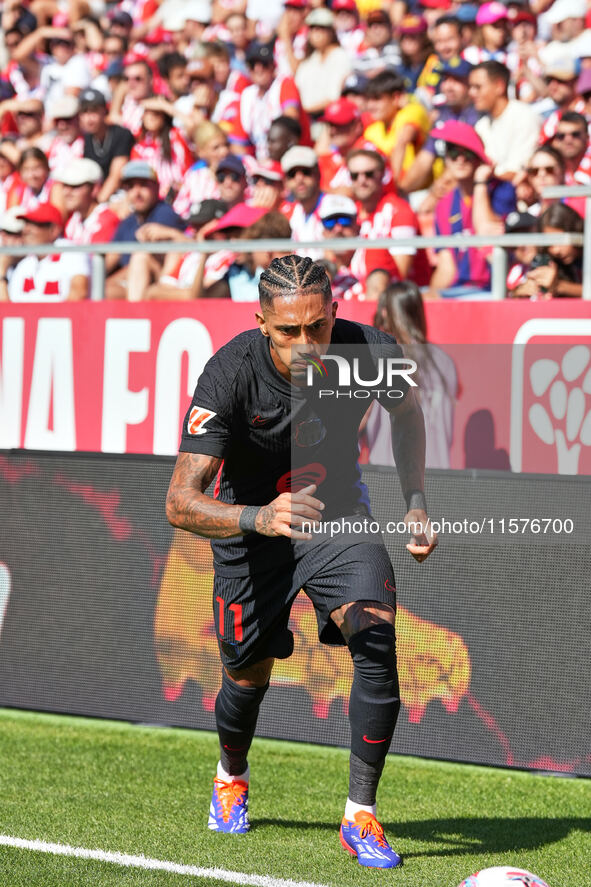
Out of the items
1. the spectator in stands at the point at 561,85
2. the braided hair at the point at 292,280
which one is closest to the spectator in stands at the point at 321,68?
the spectator in stands at the point at 561,85

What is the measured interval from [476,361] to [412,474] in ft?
7.88

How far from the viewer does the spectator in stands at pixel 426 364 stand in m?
6.64

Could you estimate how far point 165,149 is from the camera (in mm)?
10867

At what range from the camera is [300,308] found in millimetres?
4000

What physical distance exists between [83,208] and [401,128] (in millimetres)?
2597

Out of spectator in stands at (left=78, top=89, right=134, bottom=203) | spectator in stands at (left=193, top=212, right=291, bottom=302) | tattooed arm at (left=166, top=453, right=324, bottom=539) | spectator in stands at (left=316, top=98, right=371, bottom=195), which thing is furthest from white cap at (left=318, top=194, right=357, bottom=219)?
tattooed arm at (left=166, top=453, right=324, bottom=539)

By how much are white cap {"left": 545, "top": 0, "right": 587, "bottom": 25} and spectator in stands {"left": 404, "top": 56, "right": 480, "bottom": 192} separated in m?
0.91

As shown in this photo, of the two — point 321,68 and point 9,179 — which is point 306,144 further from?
point 9,179

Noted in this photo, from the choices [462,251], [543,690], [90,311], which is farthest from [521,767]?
[90,311]

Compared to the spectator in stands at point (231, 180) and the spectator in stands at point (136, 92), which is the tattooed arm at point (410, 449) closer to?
the spectator in stands at point (231, 180)

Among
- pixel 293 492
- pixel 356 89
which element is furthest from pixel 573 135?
pixel 293 492

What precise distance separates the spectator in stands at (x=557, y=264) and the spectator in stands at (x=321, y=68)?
180 inches

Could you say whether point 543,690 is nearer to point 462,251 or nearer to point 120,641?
point 120,641

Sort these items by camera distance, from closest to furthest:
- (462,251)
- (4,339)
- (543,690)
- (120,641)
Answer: (543,690), (120,641), (462,251), (4,339)
